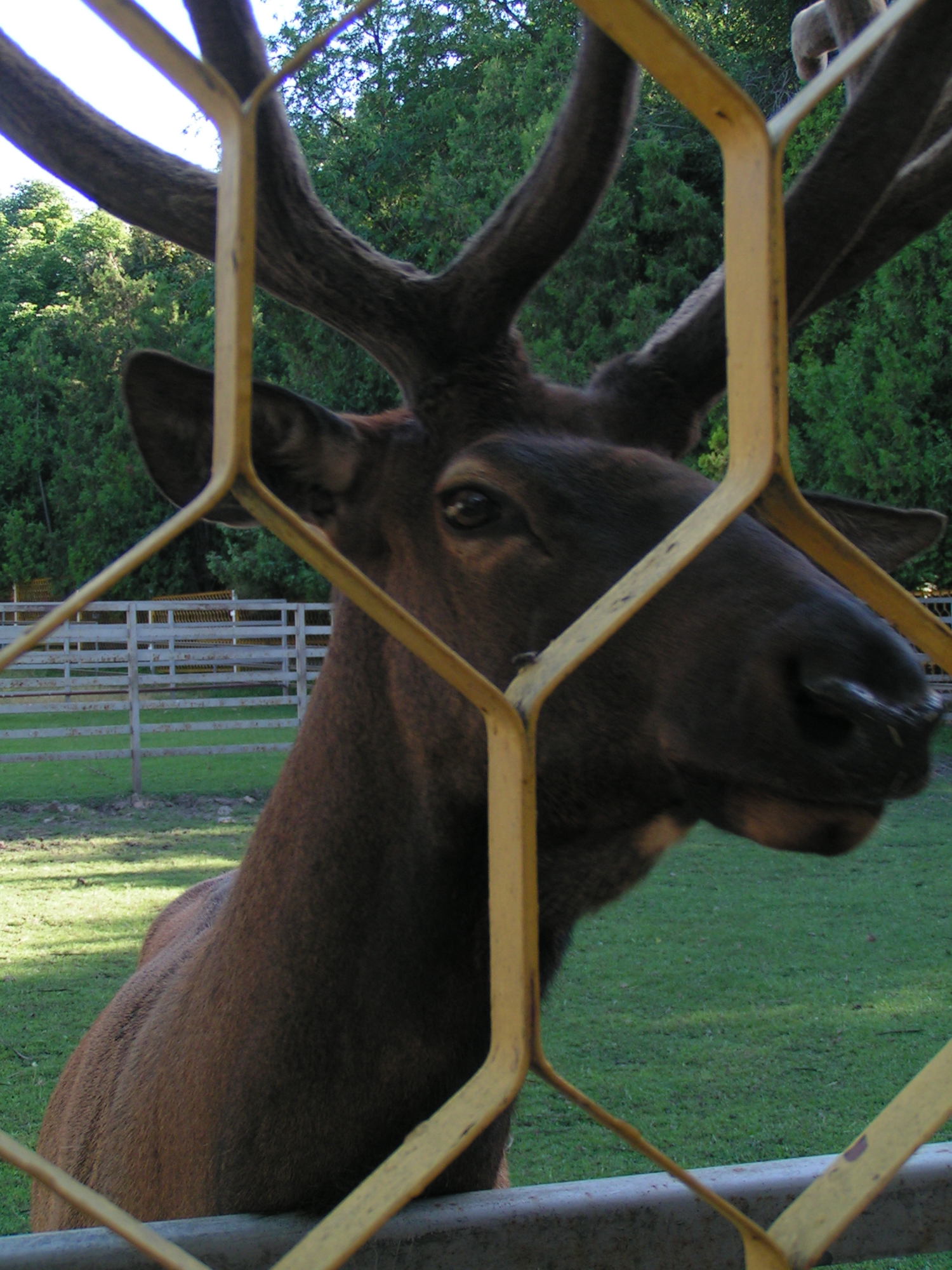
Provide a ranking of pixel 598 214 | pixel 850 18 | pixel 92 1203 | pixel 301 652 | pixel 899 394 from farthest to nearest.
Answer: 1. pixel 301 652
2. pixel 899 394
3. pixel 598 214
4. pixel 850 18
5. pixel 92 1203

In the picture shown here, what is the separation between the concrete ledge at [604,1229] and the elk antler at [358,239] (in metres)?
1.25

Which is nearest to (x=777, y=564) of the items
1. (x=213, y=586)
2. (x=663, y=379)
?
(x=663, y=379)

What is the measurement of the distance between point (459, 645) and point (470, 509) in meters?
0.20

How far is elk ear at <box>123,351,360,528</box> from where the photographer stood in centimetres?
143

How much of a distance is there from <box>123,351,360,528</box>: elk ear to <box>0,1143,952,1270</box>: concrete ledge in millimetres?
883

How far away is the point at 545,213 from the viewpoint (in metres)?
1.65

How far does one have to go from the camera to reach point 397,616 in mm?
612

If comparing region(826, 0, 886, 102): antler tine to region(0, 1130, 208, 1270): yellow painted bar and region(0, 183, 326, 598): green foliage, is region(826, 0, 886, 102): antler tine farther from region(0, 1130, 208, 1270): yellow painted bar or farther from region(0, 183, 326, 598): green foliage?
region(0, 183, 326, 598): green foliage

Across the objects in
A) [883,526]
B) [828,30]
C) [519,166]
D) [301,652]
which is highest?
[519,166]

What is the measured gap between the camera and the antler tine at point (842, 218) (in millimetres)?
1337

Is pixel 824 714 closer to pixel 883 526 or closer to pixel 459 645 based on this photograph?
pixel 459 645

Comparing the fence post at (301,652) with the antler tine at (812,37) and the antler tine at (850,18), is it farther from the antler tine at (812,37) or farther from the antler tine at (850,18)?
the antler tine at (850,18)

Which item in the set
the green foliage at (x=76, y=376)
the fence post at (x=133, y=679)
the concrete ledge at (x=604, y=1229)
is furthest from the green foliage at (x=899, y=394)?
the green foliage at (x=76, y=376)

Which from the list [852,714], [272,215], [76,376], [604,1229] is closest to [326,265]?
[272,215]
